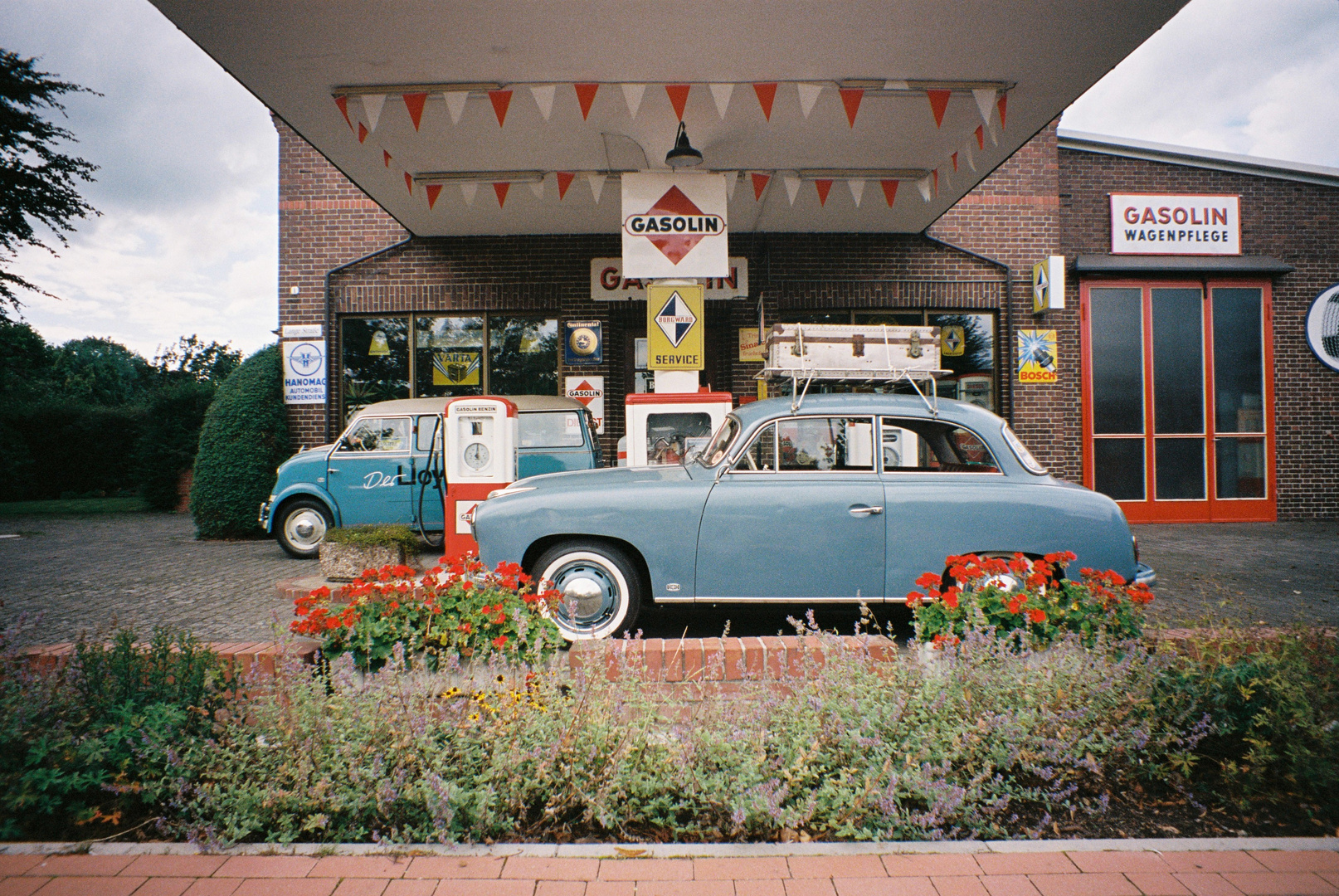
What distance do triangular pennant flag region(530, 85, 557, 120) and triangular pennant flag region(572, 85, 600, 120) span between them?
A: 218 mm

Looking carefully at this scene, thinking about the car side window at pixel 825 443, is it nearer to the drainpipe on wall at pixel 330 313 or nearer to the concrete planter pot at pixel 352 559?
the concrete planter pot at pixel 352 559

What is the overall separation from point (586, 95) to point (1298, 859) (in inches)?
249

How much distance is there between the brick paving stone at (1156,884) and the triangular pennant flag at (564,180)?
7.71 meters

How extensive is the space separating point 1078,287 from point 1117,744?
9.55 m

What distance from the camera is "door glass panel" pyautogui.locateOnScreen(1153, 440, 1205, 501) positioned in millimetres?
10266

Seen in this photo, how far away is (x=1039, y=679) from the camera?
2602mm

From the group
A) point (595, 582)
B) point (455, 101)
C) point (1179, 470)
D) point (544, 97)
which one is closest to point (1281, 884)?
point (595, 582)

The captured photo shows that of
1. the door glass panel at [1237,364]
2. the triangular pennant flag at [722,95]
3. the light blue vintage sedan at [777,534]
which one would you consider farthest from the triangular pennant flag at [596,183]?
the door glass panel at [1237,364]

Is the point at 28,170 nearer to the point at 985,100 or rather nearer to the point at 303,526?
the point at 303,526

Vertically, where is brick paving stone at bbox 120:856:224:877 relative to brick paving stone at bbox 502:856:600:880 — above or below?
above

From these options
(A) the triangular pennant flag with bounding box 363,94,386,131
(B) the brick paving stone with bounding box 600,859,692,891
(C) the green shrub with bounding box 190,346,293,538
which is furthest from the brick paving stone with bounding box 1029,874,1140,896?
(C) the green shrub with bounding box 190,346,293,538

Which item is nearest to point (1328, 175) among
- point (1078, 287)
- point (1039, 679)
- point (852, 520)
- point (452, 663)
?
point (1078, 287)

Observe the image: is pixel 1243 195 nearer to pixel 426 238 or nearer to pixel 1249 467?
pixel 1249 467

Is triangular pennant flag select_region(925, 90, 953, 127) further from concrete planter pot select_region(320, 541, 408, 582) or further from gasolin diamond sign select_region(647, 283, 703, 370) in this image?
concrete planter pot select_region(320, 541, 408, 582)
